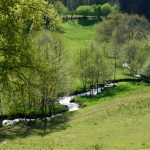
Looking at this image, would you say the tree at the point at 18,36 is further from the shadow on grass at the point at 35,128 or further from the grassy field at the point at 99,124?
the shadow on grass at the point at 35,128

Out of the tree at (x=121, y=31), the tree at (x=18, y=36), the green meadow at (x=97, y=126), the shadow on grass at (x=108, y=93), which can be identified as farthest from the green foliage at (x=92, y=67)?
the tree at (x=18, y=36)

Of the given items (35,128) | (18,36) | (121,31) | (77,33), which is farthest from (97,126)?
(77,33)

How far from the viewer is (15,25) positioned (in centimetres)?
2153

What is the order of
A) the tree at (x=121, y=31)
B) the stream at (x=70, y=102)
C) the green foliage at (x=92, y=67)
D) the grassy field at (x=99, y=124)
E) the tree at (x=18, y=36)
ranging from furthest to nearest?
1. the tree at (x=121, y=31)
2. the green foliage at (x=92, y=67)
3. the stream at (x=70, y=102)
4. the grassy field at (x=99, y=124)
5. the tree at (x=18, y=36)

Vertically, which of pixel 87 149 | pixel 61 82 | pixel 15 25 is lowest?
pixel 61 82

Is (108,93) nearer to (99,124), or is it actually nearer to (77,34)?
(99,124)

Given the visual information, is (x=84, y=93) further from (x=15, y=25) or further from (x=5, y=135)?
(x=15, y=25)

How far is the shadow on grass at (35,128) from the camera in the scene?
186 ft

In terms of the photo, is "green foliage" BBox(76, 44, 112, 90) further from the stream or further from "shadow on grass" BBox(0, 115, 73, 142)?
"shadow on grass" BBox(0, 115, 73, 142)

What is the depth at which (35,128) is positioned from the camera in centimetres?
6181

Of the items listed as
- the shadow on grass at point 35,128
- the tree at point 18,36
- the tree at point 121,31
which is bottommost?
the shadow on grass at point 35,128

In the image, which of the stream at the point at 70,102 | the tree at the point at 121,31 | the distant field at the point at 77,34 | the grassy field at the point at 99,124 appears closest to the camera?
the grassy field at the point at 99,124

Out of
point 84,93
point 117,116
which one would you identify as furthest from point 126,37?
point 117,116

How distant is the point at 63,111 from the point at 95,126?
19.8 metres
